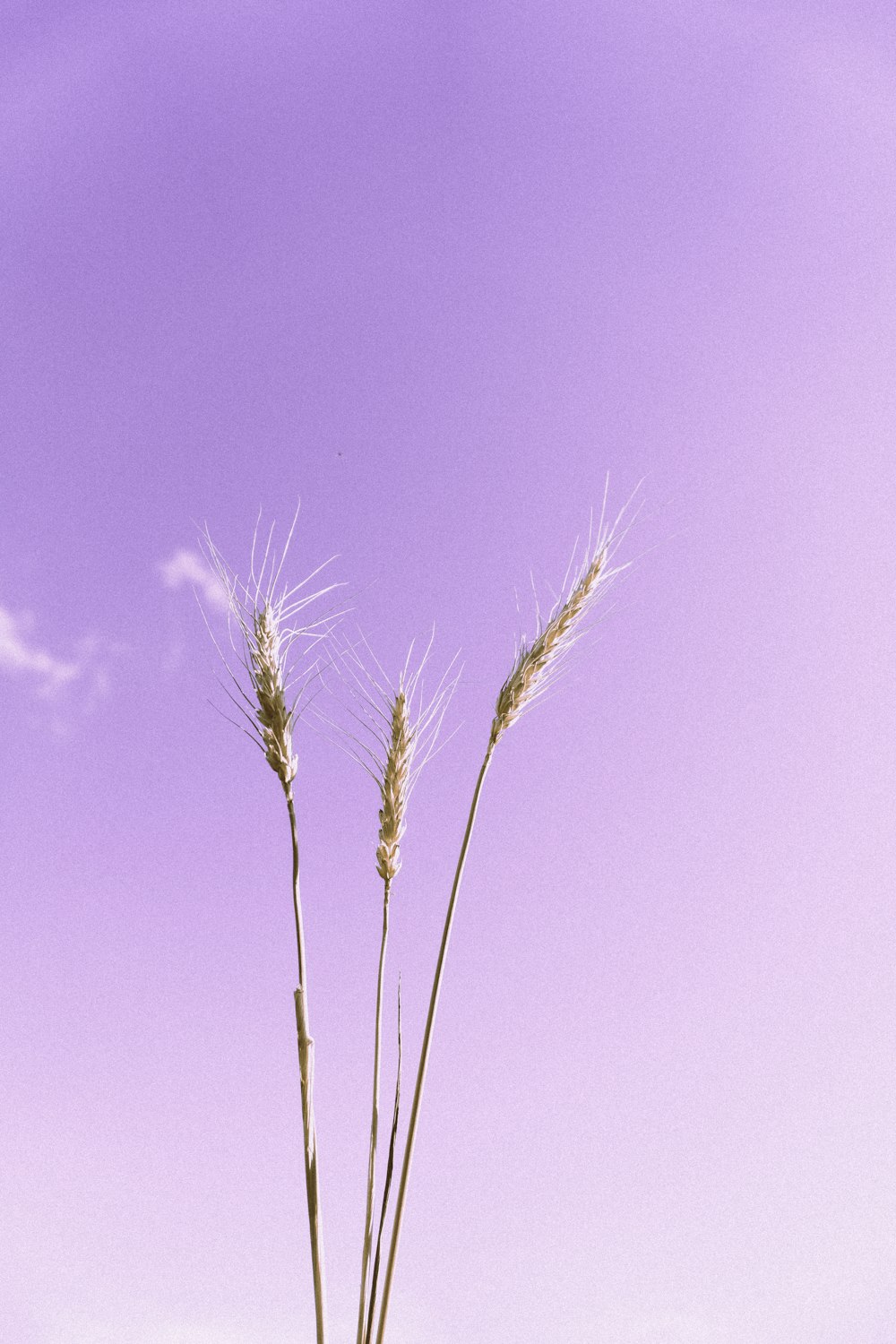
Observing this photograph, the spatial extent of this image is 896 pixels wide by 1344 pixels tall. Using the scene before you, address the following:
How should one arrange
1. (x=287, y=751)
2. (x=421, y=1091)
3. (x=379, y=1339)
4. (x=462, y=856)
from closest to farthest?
(x=379, y=1339), (x=421, y=1091), (x=462, y=856), (x=287, y=751)

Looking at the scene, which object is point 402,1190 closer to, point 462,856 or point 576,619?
point 462,856

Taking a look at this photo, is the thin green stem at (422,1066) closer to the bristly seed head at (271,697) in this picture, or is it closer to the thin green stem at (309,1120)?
the thin green stem at (309,1120)

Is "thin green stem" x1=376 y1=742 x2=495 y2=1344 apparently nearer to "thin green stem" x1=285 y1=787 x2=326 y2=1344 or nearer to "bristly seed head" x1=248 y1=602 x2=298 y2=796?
"thin green stem" x1=285 y1=787 x2=326 y2=1344

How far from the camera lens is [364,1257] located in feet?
5.29

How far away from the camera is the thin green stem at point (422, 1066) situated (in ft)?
5.09

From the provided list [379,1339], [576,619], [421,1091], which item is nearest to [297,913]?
[421,1091]

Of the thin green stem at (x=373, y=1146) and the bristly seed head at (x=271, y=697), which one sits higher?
the bristly seed head at (x=271, y=697)

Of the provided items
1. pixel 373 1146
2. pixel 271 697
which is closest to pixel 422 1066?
pixel 373 1146

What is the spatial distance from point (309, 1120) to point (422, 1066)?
0.20 m

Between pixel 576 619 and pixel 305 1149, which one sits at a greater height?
pixel 576 619

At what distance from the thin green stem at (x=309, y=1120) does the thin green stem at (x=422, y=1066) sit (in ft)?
0.32

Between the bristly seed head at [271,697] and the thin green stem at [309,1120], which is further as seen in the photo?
the bristly seed head at [271,697]

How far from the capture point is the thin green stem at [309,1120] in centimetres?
154

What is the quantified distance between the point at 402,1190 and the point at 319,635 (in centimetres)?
113
